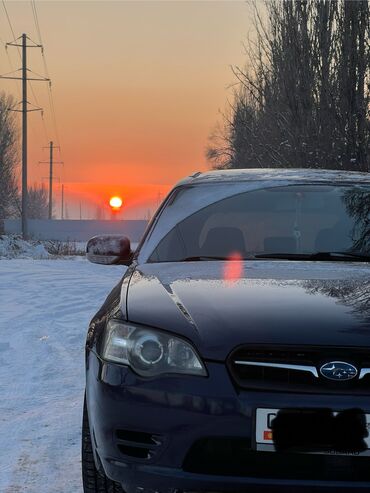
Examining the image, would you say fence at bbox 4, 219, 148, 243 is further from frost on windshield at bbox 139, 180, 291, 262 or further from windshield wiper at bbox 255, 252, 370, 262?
windshield wiper at bbox 255, 252, 370, 262

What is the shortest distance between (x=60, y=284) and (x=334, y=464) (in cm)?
822

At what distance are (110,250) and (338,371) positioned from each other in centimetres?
192

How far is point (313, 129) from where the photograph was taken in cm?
1691

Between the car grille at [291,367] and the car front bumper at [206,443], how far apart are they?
3cm

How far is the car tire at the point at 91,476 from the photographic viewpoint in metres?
2.01

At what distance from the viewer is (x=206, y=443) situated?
1751mm

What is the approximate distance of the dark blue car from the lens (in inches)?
67.9

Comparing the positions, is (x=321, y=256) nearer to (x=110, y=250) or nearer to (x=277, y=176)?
(x=277, y=176)

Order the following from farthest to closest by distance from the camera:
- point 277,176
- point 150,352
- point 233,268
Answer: point 277,176, point 233,268, point 150,352

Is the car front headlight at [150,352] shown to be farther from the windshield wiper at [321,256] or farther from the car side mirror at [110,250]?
the car side mirror at [110,250]

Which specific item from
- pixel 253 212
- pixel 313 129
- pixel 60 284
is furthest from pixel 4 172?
pixel 253 212

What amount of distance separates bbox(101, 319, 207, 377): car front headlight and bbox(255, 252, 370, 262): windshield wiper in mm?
1023

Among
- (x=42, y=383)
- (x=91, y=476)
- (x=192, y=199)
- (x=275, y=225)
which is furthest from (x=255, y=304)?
(x=42, y=383)

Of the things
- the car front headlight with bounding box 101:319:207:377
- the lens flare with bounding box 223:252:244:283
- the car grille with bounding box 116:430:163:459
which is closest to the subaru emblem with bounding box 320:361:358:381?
the car front headlight with bounding box 101:319:207:377
